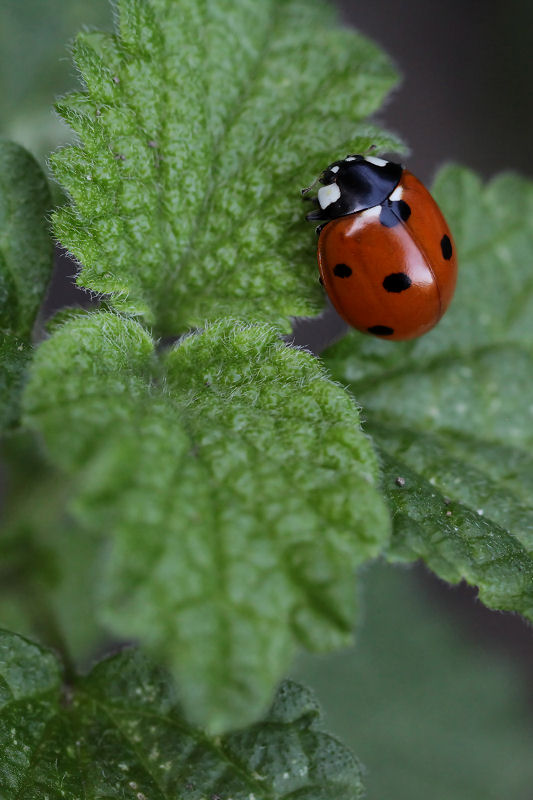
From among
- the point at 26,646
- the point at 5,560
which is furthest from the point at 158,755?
the point at 5,560

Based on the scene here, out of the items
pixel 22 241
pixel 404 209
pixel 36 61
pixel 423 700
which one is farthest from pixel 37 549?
pixel 423 700

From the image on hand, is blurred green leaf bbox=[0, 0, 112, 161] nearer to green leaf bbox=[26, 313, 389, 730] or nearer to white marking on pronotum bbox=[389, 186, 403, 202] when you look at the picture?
white marking on pronotum bbox=[389, 186, 403, 202]

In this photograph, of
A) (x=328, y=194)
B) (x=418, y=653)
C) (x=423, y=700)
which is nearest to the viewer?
(x=328, y=194)

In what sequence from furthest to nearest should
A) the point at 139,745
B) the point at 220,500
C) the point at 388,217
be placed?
1. the point at 388,217
2. the point at 139,745
3. the point at 220,500

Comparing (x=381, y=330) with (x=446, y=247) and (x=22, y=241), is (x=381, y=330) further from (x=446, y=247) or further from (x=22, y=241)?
(x=22, y=241)

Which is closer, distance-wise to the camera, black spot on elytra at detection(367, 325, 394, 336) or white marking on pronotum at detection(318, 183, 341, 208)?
white marking on pronotum at detection(318, 183, 341, 208)

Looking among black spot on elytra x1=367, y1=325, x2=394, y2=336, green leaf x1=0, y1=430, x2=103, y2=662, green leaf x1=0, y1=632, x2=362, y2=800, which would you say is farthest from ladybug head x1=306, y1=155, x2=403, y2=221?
green leaf x1=0, y1=632, x2=362, y2=800
